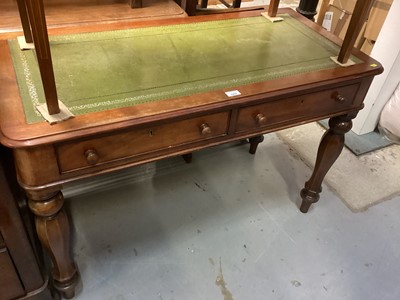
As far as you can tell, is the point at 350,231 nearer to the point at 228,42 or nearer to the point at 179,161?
the point at 179,161

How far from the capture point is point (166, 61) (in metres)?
1.15

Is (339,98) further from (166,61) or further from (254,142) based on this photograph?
(254,142)

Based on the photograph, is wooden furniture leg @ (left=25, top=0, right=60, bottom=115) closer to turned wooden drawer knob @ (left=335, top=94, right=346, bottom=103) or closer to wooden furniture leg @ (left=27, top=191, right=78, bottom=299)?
wooden furniture leg @ (left=27, top=191, right=78, bottom=299)

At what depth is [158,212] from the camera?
5.41 ft

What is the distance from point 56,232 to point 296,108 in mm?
825

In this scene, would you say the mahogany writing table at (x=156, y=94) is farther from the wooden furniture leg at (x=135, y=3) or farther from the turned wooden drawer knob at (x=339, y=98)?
the wooden furniture leg at (x=135, y=3)

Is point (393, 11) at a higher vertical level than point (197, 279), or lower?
higher

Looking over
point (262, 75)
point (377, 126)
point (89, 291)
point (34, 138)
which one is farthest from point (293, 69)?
point (377, 126)

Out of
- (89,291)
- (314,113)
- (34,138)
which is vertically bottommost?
(89,291)

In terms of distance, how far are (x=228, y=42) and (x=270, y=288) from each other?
0.93m

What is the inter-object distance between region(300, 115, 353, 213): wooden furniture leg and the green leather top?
0.25 metres

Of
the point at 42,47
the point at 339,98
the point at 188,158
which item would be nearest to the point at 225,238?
the point at 188,158

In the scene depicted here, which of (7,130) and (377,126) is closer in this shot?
(7,130)

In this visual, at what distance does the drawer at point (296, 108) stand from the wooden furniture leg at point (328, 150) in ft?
0.29
